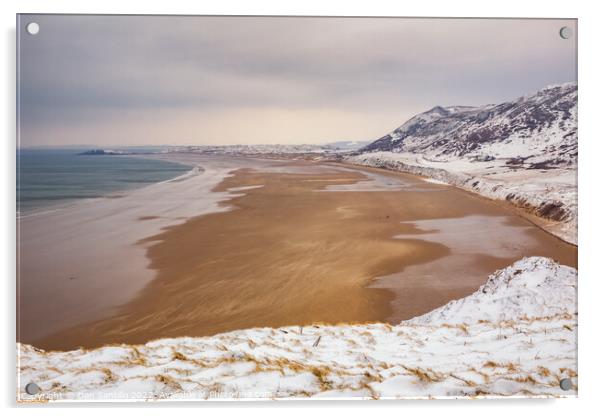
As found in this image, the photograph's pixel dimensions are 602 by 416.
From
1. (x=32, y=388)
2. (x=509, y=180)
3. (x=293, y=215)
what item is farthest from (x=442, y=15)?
(x=32, y=388)

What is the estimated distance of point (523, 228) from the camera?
3.21 m

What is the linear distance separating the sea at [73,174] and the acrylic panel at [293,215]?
0.06ft

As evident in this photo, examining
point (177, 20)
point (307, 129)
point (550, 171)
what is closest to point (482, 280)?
point (550, 171)

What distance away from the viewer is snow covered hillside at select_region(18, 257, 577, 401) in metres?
2.57

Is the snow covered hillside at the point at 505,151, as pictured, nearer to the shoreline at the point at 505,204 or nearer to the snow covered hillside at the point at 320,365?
the shoreline at the point at 505,204

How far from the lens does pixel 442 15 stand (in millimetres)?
2957

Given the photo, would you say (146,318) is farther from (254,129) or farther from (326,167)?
(326,167)

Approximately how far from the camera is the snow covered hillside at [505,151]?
9.86 feet

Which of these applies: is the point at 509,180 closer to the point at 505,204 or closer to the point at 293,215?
the point at 505,204

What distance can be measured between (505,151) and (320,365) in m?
2.43

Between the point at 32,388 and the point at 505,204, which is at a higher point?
the point at 505,204

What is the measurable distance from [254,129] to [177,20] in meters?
1.00

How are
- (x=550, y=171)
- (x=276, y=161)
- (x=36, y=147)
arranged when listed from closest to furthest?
(x=36, y=147)
(x=550, y=171)
(x=276, y=161)

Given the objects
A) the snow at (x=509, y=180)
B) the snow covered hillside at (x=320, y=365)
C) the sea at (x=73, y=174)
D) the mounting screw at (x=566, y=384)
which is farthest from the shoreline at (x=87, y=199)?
the mounting screw at (x=566, y=384)
